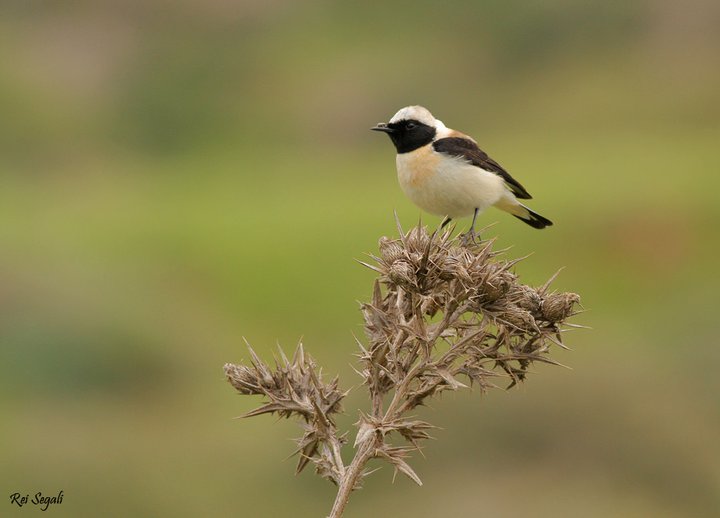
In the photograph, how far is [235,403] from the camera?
16016mm

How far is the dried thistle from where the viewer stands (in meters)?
4.09

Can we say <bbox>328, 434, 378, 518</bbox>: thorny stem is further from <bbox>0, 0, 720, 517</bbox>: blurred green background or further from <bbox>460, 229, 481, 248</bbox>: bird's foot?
<bbox>0, 0, 720, 517</bbox>: blurred green background

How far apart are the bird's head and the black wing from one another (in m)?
0.11

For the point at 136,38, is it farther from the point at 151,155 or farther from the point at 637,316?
the point at 637,316

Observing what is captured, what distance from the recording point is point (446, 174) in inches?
299

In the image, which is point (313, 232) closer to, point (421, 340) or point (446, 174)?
point (446, 174)

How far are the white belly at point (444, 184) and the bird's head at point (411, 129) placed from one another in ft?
0.47

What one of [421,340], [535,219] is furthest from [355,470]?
[535,219]

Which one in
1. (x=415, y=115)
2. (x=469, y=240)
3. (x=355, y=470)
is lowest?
(x=355, y=470)

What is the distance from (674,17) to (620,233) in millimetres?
13105

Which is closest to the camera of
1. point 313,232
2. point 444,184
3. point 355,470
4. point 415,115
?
point 355,470

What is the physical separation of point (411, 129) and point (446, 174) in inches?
23.6

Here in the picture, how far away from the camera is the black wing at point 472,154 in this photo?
789cm

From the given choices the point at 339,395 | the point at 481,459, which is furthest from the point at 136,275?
the point at 339,395
